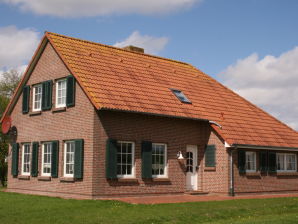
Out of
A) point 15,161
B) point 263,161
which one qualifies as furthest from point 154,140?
point 15,161

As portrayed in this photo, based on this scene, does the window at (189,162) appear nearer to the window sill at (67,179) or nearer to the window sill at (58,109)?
the window sill at (67,179)

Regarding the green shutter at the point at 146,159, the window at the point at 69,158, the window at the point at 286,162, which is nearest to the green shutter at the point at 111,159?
the green shutter at the point at 146,159

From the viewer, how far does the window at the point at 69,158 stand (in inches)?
767

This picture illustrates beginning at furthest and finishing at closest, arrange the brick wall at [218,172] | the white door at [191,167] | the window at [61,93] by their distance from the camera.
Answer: the white door at [191,167], the brick wall at [218,172], the window at [61,93]

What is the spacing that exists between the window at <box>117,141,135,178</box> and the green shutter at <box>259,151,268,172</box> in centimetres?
710

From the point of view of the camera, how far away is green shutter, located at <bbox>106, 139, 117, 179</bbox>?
18297mm

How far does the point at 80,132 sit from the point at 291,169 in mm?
12062

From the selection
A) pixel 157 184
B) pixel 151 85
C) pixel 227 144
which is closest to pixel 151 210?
pixel 157 184

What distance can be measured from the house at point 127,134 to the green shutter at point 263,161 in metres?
0.05

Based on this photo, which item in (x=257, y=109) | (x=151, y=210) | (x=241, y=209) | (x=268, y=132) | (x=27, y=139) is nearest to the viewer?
(x=151, y=210)

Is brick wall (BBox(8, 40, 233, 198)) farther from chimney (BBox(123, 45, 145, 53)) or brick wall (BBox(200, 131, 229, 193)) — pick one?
chimney (BBox(123, 45, 145, 53))

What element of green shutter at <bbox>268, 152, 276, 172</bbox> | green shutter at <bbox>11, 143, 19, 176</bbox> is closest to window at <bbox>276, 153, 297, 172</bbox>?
green shutter at <bbox>268, 152, 276, 172</bbox>

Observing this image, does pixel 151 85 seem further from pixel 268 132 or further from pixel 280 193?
pixel 280 193

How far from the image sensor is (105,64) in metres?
21.8
